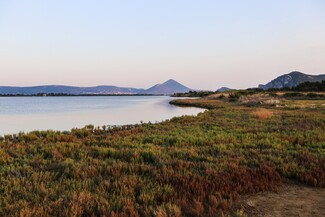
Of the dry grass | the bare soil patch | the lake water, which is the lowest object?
the lake water

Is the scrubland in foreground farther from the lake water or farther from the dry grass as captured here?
the lake water

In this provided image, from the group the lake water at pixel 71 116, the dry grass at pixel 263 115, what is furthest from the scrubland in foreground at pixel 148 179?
the lake water at pixel 71 116

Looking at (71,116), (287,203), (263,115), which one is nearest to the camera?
(287,203)

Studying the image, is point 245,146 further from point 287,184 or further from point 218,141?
point 287,184

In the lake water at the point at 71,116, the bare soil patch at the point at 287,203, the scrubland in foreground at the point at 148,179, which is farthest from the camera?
the lake water at the point at 71,116

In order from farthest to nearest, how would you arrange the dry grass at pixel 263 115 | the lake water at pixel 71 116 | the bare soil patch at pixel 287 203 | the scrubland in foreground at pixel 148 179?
the lake water at pixel 71 116
the dry grass at pixel 263 115
the bare soil patch at pixel 287 203
the scrubland in foreground at pixel 148 179

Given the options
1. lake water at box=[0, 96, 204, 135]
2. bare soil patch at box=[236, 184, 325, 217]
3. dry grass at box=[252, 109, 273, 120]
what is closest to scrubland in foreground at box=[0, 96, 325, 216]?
bare soil patch at box=[236, 184, 325, 217]

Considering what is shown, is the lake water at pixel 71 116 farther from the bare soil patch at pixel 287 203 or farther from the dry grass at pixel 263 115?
the bare soil patch at pixel 287 203

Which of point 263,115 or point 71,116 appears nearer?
point 263,115

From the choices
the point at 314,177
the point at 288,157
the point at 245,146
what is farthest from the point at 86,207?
the point at 245,146

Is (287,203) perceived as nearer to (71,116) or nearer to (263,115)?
(263,115)

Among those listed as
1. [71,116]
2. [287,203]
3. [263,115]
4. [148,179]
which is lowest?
[71,116]

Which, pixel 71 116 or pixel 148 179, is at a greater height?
pixel 148 179

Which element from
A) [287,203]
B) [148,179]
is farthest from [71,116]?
[287,203]
